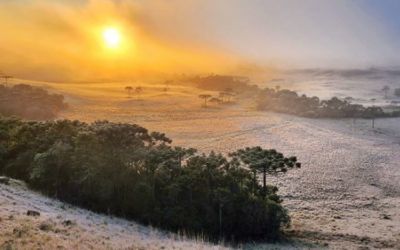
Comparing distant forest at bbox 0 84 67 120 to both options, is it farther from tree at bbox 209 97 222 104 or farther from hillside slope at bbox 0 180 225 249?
hillside slope at bbox 0 180 225 249

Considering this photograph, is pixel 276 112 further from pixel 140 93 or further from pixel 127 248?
pixel 127 248

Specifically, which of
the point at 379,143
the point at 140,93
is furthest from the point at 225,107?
the point at 379,143

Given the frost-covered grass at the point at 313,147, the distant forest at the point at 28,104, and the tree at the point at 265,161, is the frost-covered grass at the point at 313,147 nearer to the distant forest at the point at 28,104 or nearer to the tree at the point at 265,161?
the distant forest at the point at 28,104


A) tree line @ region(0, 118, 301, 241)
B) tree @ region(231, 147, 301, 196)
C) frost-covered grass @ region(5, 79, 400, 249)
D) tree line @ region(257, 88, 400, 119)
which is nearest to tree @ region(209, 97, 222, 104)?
frost-covered grass @ region(5, 79, 400, 249)

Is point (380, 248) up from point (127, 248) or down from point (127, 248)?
down

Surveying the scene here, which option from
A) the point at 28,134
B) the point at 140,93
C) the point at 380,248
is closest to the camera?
the point at 380,248

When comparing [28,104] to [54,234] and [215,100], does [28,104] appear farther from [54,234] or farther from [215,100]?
[54,234]
